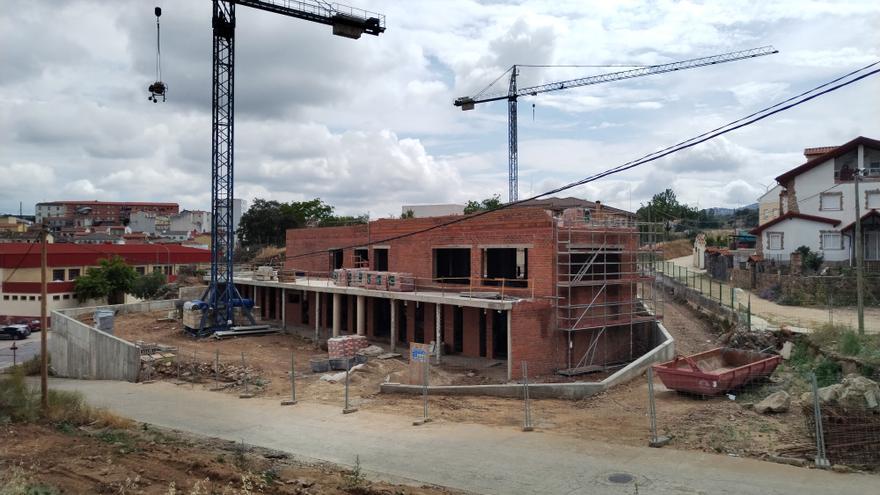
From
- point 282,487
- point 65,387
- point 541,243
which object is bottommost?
point 65,387

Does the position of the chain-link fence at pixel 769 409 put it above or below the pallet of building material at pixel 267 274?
below

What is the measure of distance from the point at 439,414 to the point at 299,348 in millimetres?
17767

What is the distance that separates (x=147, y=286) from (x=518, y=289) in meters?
52.2

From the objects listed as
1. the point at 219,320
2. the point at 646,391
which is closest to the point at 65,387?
the point at 219,320

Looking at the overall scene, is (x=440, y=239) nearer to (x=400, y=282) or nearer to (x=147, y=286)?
(x=400, y=282)

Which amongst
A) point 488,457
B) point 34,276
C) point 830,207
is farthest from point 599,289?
point 34,276

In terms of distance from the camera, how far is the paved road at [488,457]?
11.5m

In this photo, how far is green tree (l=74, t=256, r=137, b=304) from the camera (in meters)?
61.8

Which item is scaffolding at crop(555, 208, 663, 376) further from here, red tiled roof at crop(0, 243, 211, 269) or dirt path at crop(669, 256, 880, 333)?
red tiled roof at crop(0, 243, 211, 269)

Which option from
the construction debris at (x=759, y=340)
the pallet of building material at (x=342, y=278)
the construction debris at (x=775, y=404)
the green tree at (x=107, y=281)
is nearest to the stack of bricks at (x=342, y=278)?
the pallet of building material at (x=342, y=278)

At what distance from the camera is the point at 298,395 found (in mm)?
22312

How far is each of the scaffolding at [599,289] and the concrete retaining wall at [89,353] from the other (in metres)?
19.6

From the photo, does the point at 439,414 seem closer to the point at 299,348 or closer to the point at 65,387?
the point at 299,348

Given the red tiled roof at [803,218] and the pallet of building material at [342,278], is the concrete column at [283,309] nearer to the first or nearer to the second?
the pallet of building material at [342,278]
